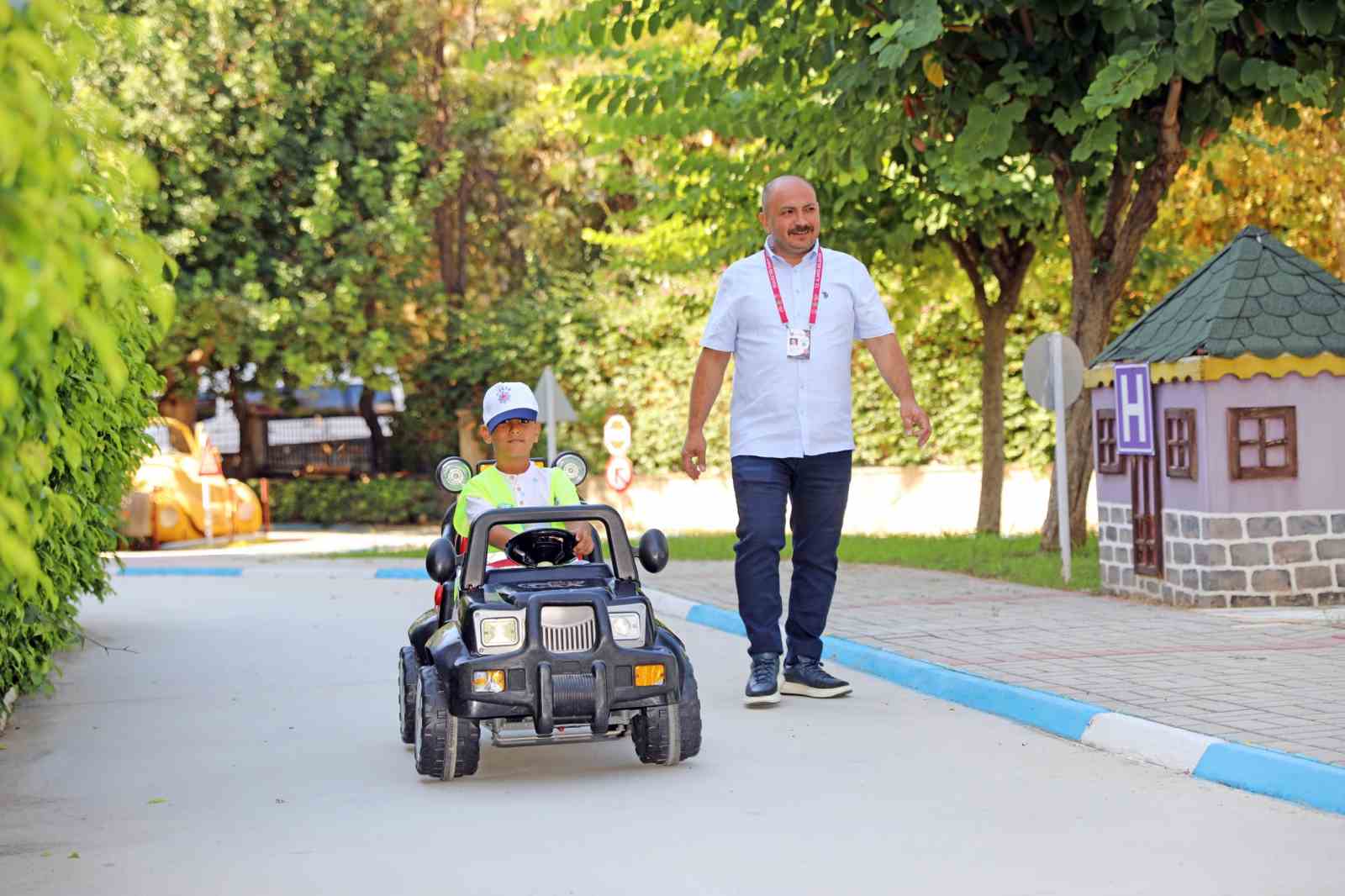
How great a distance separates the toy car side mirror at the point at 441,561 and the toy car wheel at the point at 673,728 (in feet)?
2.87

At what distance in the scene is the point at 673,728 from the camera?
6.54 m

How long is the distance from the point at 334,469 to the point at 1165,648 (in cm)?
2567

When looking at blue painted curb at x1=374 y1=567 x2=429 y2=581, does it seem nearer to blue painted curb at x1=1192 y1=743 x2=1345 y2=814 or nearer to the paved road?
the paved road

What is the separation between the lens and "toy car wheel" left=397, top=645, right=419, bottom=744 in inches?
271

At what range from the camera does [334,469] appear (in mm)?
33156

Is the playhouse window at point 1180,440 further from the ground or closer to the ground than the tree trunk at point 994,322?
closer to the ground

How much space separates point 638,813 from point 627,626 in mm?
748

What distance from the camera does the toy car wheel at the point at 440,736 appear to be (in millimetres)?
6371

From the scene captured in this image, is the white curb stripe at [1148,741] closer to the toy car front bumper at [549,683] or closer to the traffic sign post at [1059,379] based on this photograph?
the toy car front bumper at [549,683]

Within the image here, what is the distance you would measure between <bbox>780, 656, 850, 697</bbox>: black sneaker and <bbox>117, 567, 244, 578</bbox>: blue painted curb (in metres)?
12.4

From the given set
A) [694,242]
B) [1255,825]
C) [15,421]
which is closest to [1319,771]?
[1255,825]

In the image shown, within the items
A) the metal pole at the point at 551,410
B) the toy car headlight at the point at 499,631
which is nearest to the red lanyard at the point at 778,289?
the toy car headlight at the point at 499,631

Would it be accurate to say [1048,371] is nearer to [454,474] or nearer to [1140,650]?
[1140,650]

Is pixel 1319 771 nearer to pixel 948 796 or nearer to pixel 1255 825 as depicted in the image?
pixel 1255 825
